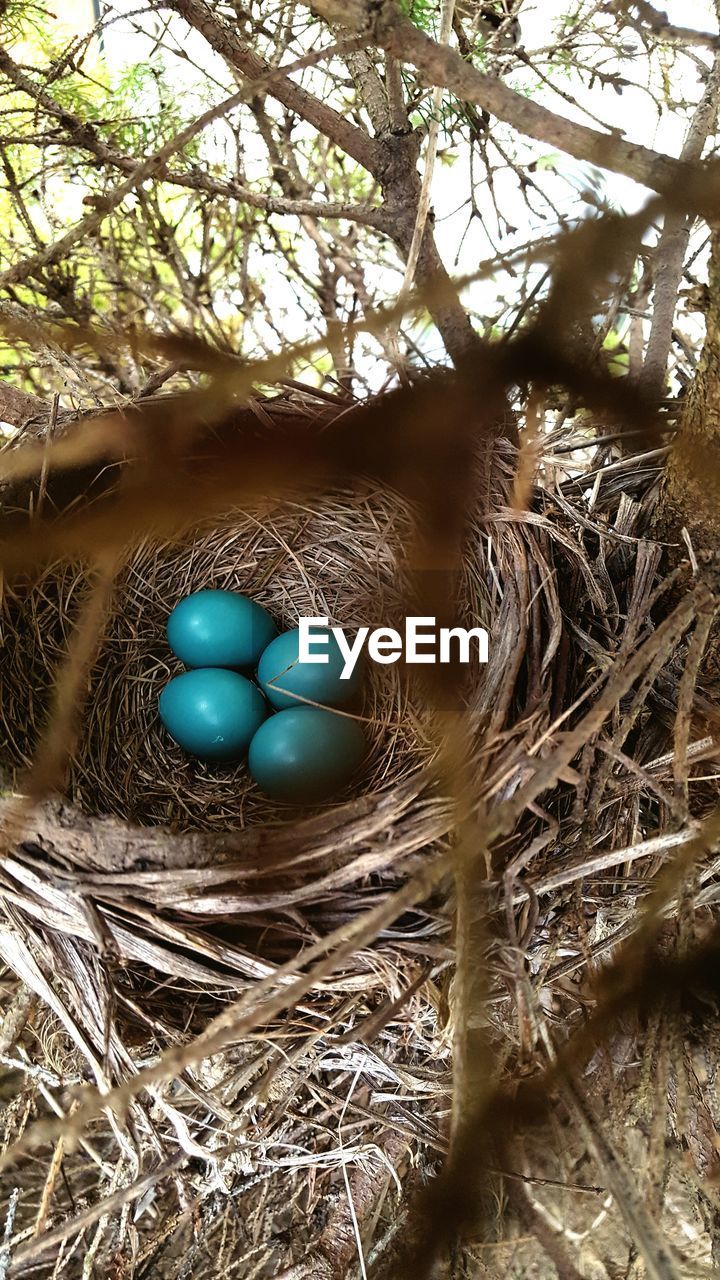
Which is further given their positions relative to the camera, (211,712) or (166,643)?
(166,643)

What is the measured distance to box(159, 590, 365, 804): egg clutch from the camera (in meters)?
1.05

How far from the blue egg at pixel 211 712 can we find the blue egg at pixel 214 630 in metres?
0.03

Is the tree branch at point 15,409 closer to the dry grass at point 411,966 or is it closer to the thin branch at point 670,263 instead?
the dry grass at point 411,966

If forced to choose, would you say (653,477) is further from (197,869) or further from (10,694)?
(10,694)

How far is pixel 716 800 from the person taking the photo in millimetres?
896

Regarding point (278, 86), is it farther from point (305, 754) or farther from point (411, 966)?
point (411, 966)

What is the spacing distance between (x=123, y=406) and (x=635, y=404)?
596 mm

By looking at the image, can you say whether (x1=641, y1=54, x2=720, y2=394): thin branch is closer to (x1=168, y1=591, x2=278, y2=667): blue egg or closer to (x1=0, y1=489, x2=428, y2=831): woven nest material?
(x1=0, y1=489, x2=428, y2=831): woven nest material

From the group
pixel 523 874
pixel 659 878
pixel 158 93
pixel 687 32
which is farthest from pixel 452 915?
pixel 158 93

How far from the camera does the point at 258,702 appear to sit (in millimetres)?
1159

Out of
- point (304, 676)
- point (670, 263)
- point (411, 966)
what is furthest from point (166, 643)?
point (670, 263)

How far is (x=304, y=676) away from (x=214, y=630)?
13 cm

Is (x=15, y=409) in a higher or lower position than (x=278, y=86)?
lower

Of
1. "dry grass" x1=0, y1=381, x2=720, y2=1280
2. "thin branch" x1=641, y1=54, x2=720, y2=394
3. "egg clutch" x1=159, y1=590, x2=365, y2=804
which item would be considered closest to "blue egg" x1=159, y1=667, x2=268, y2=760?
"egg clutch" x1=159, y1=590, x2=365, y2=804
